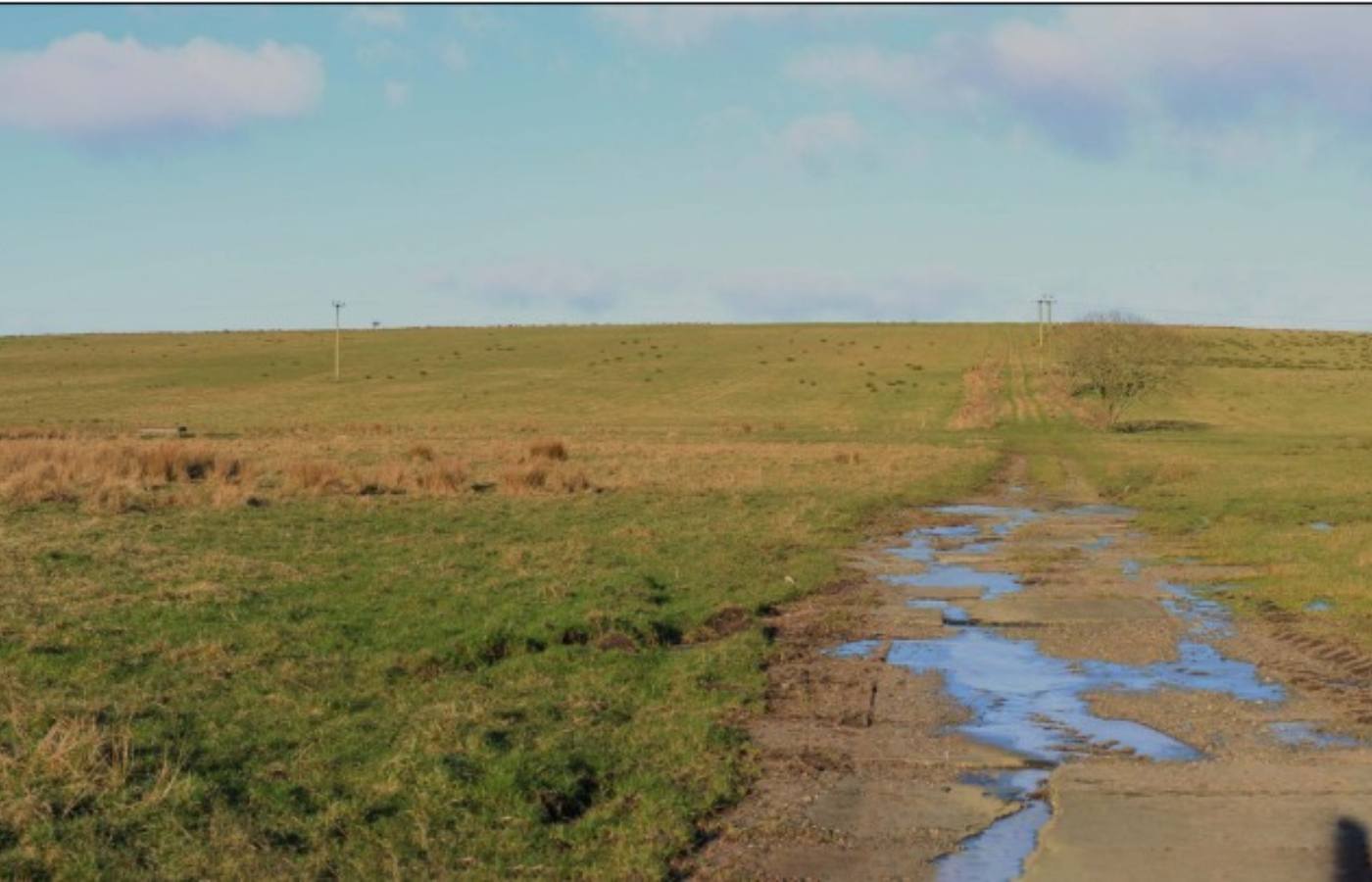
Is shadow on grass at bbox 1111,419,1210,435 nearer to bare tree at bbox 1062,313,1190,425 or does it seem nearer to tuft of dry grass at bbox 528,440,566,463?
bare tree at bbox 1062,313,1190,425

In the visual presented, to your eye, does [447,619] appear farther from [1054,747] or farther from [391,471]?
[391,471]

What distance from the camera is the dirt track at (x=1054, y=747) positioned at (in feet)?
26.7

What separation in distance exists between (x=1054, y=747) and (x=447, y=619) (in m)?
7.04

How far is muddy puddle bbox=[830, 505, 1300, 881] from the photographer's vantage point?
8797 mm

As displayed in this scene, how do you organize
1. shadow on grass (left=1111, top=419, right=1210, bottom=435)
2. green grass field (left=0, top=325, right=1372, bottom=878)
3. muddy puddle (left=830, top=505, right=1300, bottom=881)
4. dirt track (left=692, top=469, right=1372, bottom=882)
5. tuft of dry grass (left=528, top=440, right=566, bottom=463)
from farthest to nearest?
1. shadow on grass (left=1111, top=419, right=1210, bottom=435)
2. tuft of dry grass (left=528, top=440, right=566, bottom=463)
3. muddy puddle (left=830, top=505, right=1300, bottom=881)
4. green grass field (left=0, top=325, right=1372, bottom=878)
5. dirt track (left=692, top=469, right=1372, bottom=882)

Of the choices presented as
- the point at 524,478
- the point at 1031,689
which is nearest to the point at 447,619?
the point at 1031,689

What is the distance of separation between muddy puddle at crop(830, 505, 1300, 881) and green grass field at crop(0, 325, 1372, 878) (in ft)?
4.90

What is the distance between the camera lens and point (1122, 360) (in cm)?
7438

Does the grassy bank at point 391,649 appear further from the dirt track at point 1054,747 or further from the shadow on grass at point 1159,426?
the shadow on grass at point 1159,426

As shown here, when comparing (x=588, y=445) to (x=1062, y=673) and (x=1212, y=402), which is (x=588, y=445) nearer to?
(x=1062, y=673)

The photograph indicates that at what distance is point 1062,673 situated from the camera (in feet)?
45.0

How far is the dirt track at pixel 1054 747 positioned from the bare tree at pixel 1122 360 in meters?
57.7

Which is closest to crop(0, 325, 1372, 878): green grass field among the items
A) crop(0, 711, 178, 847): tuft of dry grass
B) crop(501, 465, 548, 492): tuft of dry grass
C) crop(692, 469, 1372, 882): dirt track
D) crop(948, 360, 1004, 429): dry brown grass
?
crop(0, 711, 178, 847): tuft of dry grass

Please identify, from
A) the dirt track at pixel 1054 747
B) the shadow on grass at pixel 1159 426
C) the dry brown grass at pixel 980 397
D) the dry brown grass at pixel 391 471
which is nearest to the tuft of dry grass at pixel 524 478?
the dry brown grass at pixel 391 471
